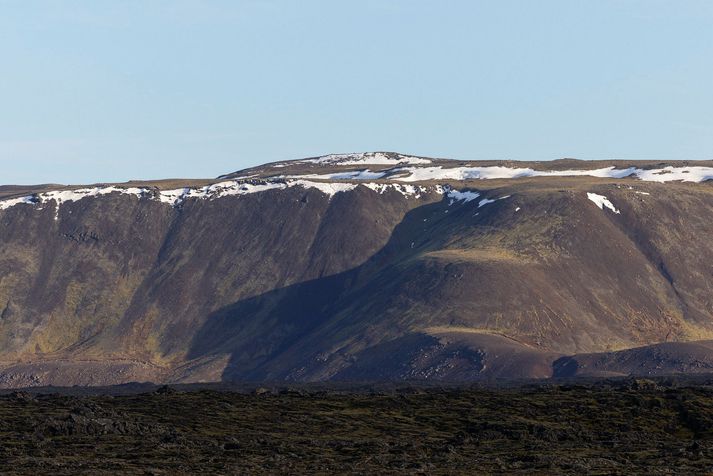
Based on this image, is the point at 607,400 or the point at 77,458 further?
the point at 607,400

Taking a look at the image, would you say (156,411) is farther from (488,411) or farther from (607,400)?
(607,400)

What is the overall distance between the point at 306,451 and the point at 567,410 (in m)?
30.2

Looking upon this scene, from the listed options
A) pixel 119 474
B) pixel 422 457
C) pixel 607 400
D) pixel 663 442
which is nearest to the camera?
pixel 119 474

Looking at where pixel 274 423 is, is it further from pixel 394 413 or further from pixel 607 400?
pixel 607 400

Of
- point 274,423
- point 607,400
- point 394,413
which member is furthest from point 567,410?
point 274,423

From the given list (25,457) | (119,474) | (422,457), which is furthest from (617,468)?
(25,457)

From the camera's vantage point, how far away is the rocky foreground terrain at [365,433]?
247 feet

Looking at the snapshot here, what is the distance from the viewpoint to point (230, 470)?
236 ft

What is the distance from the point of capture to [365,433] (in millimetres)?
95125

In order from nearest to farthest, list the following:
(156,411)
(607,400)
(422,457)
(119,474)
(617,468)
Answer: (119,474), (617,468), (422,457), (156,411), (607,400)

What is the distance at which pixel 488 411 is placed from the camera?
350 feet

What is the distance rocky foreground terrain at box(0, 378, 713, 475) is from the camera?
7519 cm

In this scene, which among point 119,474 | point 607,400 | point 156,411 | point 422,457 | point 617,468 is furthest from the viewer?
point 607,400

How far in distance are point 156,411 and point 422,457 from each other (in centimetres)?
2848
